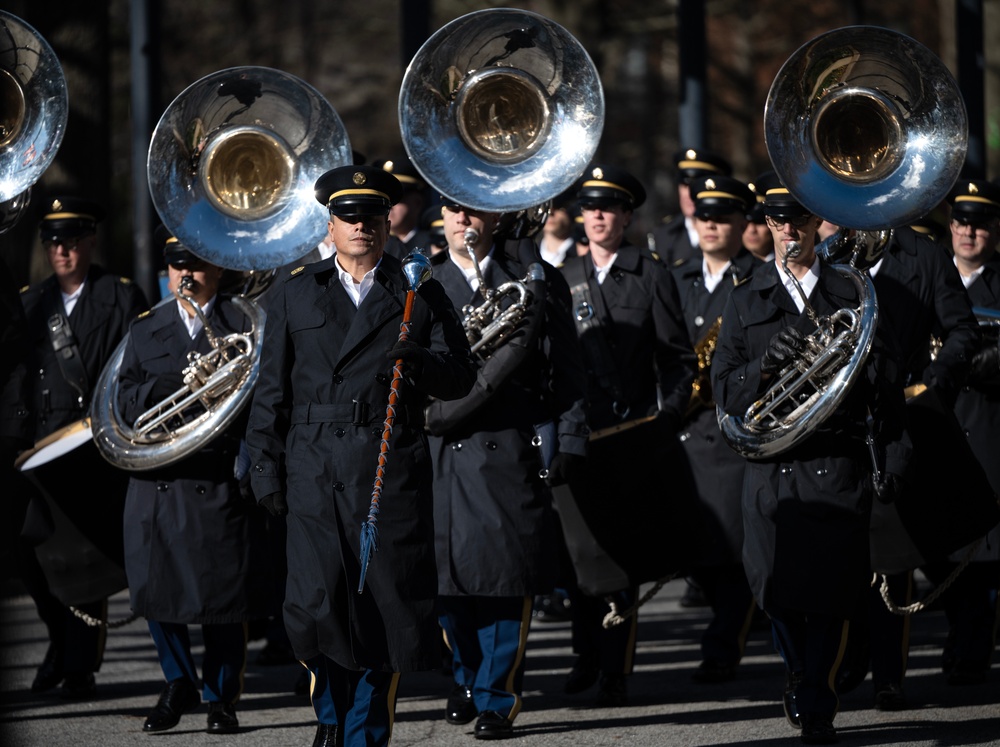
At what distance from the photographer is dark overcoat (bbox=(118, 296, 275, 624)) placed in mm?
7379

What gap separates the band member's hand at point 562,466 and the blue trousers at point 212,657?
1.50 m

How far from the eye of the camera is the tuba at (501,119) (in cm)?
737

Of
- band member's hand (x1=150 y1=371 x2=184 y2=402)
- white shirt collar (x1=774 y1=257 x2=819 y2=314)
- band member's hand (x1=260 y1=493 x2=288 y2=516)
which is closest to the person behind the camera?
band member's hand (x1=260 y1=493 x2=288 y2=516)

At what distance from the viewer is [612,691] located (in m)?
7.89

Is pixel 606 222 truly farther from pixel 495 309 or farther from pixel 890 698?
pixel 890 698

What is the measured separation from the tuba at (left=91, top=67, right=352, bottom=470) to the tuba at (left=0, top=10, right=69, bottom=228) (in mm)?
472

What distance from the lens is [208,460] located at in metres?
7.48

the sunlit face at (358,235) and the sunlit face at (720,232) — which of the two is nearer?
the sunlit face at (358,235)

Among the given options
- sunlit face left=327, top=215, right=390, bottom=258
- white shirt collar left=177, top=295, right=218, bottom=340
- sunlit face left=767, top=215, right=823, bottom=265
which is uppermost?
sunlit face left=327, top=215, right=390, bottom=258

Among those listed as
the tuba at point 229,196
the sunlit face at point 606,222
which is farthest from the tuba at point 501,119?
the sunlit face at point 606,222

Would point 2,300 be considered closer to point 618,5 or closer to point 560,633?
point 560,633

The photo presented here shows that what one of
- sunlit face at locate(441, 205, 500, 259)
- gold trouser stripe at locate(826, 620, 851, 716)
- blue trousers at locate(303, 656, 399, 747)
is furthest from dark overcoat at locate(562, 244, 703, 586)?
blue trousers at locate(303, 656, 399, 747)

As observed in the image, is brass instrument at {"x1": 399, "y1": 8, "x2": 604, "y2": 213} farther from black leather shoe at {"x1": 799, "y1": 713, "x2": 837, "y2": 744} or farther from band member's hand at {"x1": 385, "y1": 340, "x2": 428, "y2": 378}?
black leather shoe at {"x1": 799, "y1": 713, "x2": 837, "y2": 744}

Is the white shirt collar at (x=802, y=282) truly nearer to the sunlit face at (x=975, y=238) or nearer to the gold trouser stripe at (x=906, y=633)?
the gold trouser stripe at (x=906, y=633)
